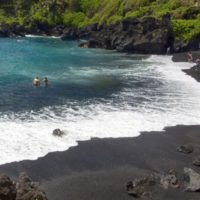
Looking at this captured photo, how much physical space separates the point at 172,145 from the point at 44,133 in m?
11.9

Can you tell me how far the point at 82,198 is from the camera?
89.6 ft

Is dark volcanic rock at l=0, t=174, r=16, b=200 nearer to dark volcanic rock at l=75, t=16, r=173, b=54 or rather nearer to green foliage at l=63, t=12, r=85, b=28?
dark volcanic rock at l=75, t=16, r=173, b=54

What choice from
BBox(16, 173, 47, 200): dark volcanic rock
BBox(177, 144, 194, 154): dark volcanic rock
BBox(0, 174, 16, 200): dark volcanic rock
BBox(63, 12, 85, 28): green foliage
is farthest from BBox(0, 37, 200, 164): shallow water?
BBox(63, 12, 85, 28): green foliage

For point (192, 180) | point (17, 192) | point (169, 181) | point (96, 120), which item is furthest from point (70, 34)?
point (17, 192)

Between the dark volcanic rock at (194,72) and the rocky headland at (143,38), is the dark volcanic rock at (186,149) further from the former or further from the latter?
the rocky headland at (143,38)

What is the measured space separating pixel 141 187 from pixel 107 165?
4.96 m

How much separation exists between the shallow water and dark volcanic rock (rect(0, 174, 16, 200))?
12.0m

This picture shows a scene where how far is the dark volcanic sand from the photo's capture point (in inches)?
1115

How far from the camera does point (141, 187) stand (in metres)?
28.6

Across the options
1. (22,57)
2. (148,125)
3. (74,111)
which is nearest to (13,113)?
(74,111)

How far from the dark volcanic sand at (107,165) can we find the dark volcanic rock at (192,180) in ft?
1.44

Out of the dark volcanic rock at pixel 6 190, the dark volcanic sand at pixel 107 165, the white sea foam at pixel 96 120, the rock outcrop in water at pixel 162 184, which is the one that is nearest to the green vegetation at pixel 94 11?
the white sea foam at pixel 96 120

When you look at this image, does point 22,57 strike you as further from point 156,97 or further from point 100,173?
point 100,173

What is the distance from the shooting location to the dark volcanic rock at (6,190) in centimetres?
2095
